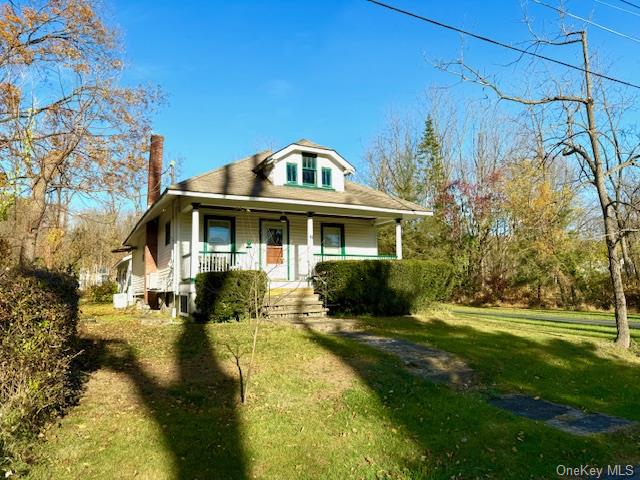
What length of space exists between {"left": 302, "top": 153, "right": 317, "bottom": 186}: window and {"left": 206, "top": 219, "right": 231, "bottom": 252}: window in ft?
11.5

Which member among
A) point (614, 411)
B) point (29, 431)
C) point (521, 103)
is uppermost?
point (521, 103)

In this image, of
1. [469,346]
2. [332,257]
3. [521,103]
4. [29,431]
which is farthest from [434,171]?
[29,431]

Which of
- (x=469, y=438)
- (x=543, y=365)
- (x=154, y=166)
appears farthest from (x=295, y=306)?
(x=154, y=166)

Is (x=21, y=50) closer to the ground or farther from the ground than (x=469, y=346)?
farther from the ground

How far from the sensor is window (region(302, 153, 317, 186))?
17.7 meters

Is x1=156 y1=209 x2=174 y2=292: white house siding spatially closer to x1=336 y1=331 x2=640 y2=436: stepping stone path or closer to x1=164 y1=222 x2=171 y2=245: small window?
x1=164 y1=222 x2=171 y2=245: small window

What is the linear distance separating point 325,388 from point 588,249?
74.7ft

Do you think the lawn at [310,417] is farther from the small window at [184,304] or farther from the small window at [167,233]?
the small window at [167,233]

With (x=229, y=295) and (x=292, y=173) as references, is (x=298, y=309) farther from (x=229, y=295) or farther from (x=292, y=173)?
(x=292, y=173)

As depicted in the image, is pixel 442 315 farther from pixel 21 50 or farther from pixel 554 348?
pixel 21 50

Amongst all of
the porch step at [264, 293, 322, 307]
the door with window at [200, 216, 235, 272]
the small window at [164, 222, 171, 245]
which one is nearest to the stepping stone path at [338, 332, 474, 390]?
the porch step at [264, 293, 322, 307]

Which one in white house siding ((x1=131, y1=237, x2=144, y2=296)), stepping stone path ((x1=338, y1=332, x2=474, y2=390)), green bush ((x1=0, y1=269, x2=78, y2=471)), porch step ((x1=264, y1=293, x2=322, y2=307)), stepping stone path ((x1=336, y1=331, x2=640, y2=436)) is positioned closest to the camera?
green bush ((x1=0, y1=269, x2=78, y2=471))

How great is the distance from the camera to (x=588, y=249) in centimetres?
2428

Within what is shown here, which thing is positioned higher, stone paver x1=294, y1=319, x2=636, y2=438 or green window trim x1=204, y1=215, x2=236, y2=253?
green window trim x1=204, y1=215, x2=236, y2=253
